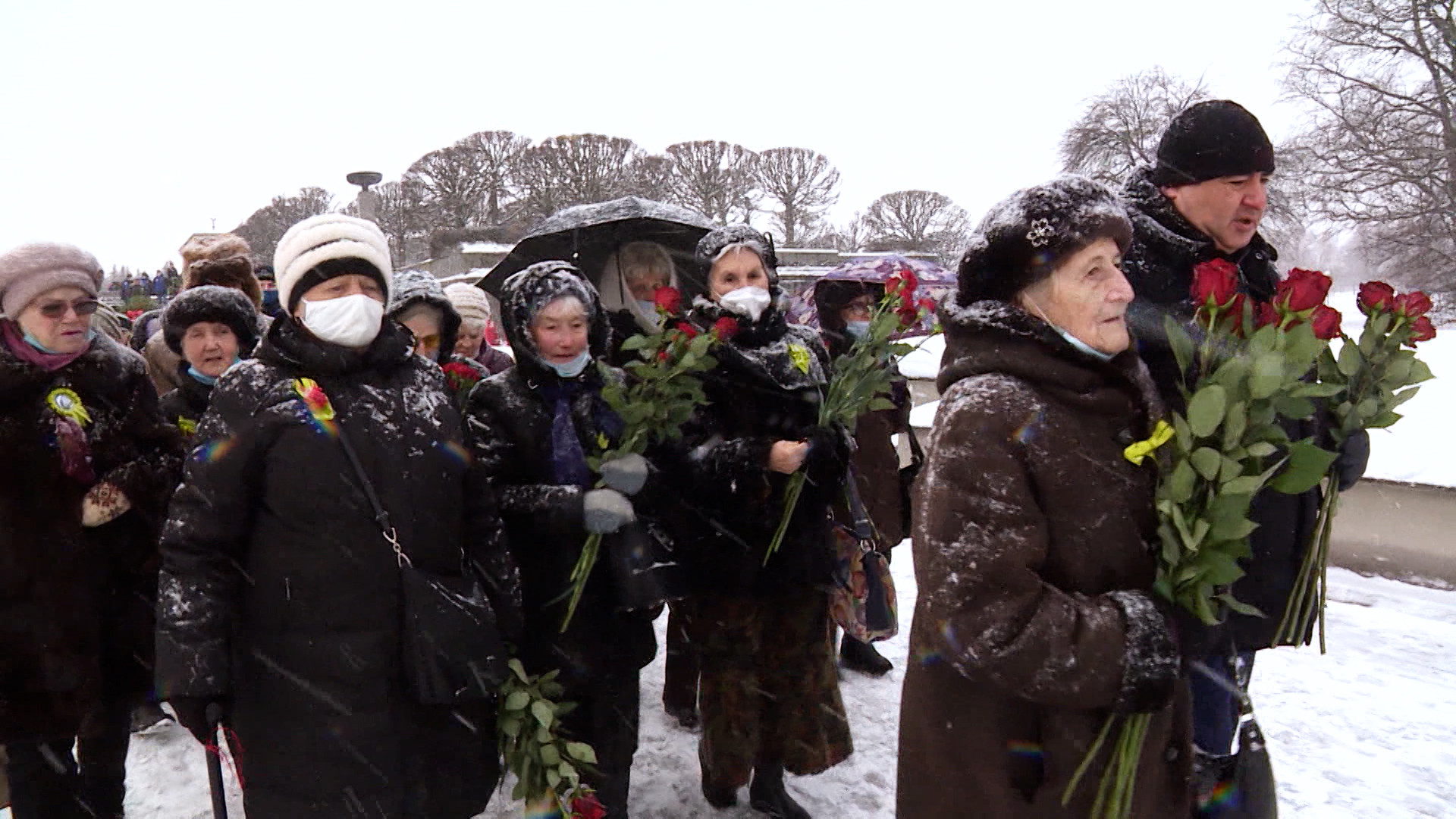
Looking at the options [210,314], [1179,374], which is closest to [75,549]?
[210,314]

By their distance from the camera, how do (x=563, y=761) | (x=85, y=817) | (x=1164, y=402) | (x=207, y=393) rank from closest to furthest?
1. (x=1164, y=402)
2. (x=563, y=761)
3. (x=85, y=817)
4. (x=207, y=393)

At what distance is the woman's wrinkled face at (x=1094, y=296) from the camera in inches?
68.4

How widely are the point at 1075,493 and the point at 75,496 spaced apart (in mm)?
2988

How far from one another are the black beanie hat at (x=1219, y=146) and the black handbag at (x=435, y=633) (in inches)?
91.1

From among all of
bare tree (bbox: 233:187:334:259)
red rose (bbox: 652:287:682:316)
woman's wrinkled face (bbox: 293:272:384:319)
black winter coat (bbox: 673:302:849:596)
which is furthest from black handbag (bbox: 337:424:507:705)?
bare tree (bbox: 233:187:334:259)

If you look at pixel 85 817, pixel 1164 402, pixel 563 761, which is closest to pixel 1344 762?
pixel 1164 402

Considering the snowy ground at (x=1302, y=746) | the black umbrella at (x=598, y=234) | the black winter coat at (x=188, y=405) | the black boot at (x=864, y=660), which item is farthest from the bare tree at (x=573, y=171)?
the black winter coat at (x=188, y=405)

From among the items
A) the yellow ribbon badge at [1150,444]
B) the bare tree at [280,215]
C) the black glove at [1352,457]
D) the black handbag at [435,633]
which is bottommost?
the black handbag at [435,633]

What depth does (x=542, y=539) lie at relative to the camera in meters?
2.76

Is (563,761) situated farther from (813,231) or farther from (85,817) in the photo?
(813,231)

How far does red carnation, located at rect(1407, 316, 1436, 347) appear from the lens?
6.78ft

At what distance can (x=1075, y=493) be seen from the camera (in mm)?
1705

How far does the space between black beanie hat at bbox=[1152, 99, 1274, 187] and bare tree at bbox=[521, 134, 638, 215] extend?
33312mm

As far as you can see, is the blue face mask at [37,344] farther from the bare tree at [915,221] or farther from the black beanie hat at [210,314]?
the bare tree at [915,221]
